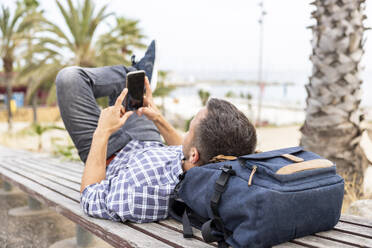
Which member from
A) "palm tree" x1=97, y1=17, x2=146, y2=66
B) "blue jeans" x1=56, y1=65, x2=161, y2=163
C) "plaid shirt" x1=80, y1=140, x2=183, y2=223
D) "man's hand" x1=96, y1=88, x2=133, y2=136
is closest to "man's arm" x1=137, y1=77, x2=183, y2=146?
"blue jeans" x1=56, y1=65, x2=161, y2=163

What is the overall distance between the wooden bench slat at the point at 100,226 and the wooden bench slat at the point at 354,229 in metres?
0.95

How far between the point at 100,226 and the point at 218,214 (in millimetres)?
700

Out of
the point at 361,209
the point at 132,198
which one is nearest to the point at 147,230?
the point at 132,198

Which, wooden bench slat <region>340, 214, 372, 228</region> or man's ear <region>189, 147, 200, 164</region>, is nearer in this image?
man's ear <region>189, 147, 200, 164</region>

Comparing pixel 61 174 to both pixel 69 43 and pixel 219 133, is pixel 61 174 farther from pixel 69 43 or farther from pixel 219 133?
pixel 69 43

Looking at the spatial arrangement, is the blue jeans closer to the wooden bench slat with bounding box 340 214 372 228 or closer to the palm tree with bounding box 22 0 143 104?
the wooden bench slat with bounding box 340 214 372 228

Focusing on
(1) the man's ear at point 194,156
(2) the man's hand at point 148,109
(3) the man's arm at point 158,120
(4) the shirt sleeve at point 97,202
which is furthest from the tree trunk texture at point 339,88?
(4) the shirt sleeve at point 97,202

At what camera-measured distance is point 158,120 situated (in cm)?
282

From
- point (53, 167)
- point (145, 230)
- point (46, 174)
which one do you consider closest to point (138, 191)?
point (145, 230)

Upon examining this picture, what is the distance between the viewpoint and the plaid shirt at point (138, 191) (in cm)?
194

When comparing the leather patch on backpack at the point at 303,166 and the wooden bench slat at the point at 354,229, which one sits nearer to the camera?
the leather patch on backpack at the point at 303,166

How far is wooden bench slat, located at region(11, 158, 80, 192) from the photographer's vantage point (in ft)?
9.69

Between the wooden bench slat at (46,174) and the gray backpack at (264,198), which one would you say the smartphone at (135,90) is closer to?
the wooden bench slat at (46,174)

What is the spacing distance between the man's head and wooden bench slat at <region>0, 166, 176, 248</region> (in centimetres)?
47
